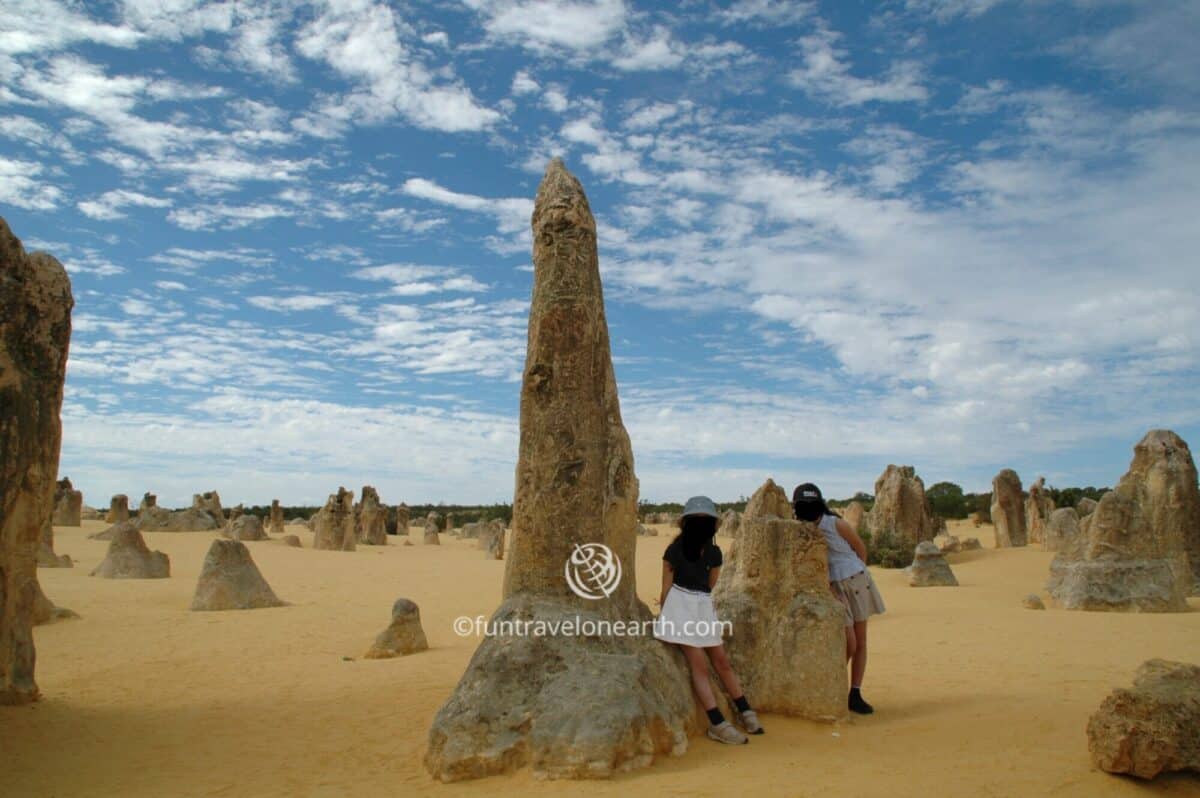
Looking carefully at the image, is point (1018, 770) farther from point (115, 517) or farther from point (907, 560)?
point (115, 517)

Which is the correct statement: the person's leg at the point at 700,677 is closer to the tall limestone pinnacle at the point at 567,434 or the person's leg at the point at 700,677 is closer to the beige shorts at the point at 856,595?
the tall limestone pinnacle at the point at 567,434

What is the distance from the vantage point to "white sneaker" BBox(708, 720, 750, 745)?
593 cm

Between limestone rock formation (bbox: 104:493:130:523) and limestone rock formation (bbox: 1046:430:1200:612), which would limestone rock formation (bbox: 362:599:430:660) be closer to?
limestone rock formation (bbox: 1046:430:1200:612)

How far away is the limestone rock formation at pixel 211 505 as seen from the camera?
137 ft

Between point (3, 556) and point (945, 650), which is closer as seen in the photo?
point (3, 556)

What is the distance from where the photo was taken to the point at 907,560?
2250 cm

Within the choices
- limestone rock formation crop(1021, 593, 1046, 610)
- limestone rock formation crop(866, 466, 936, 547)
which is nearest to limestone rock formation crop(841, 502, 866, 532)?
limestone rock formation crop(866, 466, 936, 547)

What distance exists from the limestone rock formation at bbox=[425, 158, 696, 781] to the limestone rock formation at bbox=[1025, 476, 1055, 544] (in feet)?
80.3

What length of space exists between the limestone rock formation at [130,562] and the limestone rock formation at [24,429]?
12421 millimetres

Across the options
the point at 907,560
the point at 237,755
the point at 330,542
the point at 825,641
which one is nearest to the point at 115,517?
the point at 330,542

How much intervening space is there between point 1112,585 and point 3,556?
14572 mm

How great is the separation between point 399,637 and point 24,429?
207 inches

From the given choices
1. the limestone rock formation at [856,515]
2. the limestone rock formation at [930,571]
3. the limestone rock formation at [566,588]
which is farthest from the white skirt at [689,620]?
the limestone rock formation at [856,515]

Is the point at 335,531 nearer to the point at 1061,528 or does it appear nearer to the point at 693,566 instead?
the point at 1061,528
